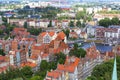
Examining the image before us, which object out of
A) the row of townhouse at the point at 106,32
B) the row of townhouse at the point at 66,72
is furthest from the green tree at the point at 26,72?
the row of townhouse at the point at 106,32

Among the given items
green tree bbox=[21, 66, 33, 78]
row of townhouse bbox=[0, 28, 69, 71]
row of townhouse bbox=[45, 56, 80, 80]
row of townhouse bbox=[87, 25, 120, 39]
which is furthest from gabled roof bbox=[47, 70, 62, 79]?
row of townhouse bbox=[87, 25, 120, 39]

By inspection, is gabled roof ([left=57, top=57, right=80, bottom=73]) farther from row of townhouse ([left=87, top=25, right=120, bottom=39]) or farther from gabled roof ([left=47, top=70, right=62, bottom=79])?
row of townhouse ([left=87, top=25, right=120, bottom=39])

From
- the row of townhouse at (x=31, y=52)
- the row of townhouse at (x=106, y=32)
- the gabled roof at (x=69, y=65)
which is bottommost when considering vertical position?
the row of townhouse at (x=106, y=32)

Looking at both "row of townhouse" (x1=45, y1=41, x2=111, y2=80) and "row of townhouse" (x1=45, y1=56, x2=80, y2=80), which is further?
"row of townhouse" (x1=45, y1=41, x2=111, y2=80)

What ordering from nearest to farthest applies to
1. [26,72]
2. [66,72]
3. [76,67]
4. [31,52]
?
[66,72], [26,72], [76,67], [31,52]

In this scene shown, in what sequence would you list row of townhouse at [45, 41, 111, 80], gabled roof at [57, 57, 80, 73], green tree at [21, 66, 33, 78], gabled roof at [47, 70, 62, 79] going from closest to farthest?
gabled roof at [47, 70, 62, 79], row of townhouse at [45, 41, 111, 80], gabled roof at [57, 57, 80, 73], green tree at [21, 66, 33, 78]

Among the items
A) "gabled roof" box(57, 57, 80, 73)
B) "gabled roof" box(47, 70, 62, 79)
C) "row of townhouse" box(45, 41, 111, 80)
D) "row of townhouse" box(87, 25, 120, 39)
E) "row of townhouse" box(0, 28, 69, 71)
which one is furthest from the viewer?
"row of townhouse" box(87, 25, 120, 39)

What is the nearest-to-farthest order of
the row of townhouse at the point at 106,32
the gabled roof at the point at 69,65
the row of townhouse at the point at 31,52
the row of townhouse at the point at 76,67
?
the row of townhouse at the point at 76,67 < the gabled roof at the point at 69,65 < the row of townhouse at the point at 31,52 < the row of townhouse at the point at 106,32

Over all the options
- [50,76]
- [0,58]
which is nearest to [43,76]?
[50,76]

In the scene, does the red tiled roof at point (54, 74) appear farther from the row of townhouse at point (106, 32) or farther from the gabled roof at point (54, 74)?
the row of townhouse at point (106, 32)

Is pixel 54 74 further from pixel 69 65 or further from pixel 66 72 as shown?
pixel 69 65

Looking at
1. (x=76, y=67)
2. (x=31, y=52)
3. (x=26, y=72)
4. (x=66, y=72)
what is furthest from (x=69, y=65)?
(x=31, y=52)
